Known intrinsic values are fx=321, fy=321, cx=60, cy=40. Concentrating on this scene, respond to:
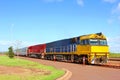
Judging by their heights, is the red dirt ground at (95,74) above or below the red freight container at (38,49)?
below

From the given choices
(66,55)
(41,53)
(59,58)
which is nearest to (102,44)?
(66,55)

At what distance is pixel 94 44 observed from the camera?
35.7 m

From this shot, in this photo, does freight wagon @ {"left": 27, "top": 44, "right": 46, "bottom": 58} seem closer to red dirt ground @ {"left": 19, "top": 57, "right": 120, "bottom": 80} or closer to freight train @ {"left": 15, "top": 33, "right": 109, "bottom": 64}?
freight train @ {"left": 15, "top": 33, "right": 109, "bottom": 64}

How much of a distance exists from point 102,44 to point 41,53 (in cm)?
2863

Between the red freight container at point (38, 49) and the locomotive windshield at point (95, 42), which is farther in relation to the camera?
the red freight container at point (38, 49)

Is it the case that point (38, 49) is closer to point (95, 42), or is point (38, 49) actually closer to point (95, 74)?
point (95, 42)

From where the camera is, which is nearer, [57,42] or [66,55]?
[66,55]

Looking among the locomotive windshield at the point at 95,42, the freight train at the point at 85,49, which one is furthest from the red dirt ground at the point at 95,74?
the locomotive windshield at the point at 95,42

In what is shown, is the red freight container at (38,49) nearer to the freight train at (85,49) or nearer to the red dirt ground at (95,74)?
the freight train at (85,49)

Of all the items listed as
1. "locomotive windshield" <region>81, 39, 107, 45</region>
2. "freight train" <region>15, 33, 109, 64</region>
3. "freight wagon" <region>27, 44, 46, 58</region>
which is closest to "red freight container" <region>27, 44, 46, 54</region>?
"freight wagon" <region>27, 44, 46, 58</region>

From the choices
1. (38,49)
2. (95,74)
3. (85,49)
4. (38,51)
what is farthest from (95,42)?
(38,49)

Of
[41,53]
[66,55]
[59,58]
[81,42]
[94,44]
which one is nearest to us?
[94,44]

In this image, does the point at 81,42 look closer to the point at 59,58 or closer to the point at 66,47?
the point at 66,47

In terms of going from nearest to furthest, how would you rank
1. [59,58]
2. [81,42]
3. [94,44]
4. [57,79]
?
[57,79] < [94,44] < [81,42] < [59,58]
